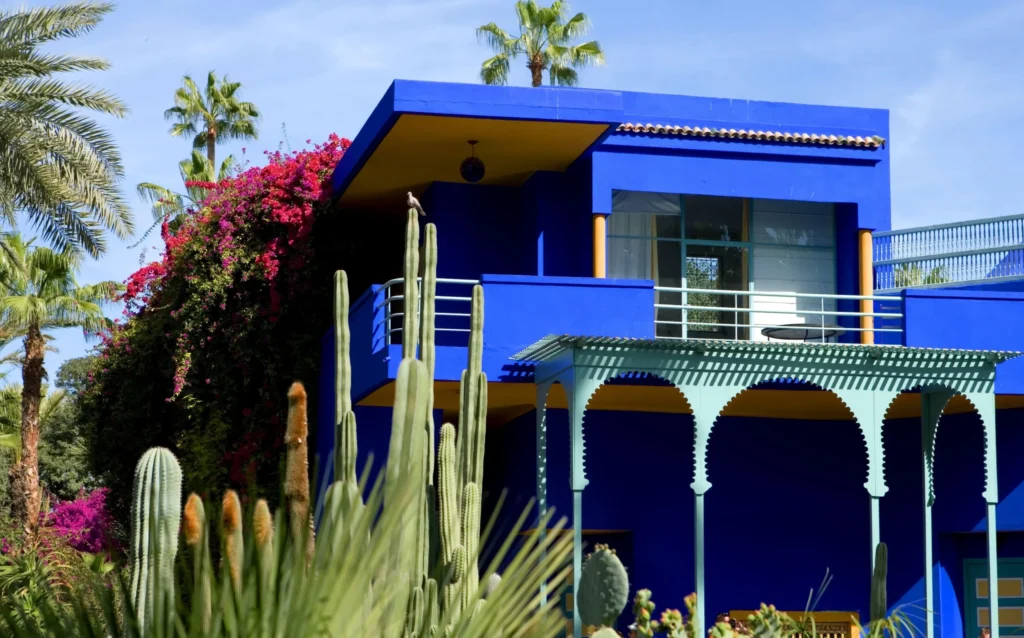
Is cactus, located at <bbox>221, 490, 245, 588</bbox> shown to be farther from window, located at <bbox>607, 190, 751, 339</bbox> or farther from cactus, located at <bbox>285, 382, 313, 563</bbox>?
window, located at <bbox>607, 190, 751, 339</bbox>

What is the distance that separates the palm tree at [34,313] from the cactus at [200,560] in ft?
74.4

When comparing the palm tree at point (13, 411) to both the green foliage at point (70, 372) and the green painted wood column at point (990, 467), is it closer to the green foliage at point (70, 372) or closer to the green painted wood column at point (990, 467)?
the green foliage at point (70, 372)

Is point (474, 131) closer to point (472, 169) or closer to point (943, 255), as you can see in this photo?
point (472, 169)

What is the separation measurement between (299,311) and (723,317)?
5.29m

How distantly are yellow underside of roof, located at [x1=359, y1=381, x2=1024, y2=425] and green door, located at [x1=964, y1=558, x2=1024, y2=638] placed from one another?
6.26ft

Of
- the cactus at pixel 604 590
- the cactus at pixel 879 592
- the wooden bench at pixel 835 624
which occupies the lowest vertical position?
the wooden bench at pixel 835 624

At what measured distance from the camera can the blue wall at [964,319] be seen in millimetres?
15719

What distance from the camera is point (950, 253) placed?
60.8ft

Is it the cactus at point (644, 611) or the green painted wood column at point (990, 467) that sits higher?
Result: the green painted wood column at point (990, 467)

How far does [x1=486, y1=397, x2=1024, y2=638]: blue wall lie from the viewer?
16.5 m

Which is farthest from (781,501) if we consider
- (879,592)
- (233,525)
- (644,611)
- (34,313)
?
(34,313)

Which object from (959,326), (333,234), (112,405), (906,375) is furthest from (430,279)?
(112,405)

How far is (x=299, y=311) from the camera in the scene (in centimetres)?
1831

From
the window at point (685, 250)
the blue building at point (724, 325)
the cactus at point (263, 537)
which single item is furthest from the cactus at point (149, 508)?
the window at point (685, 250)
